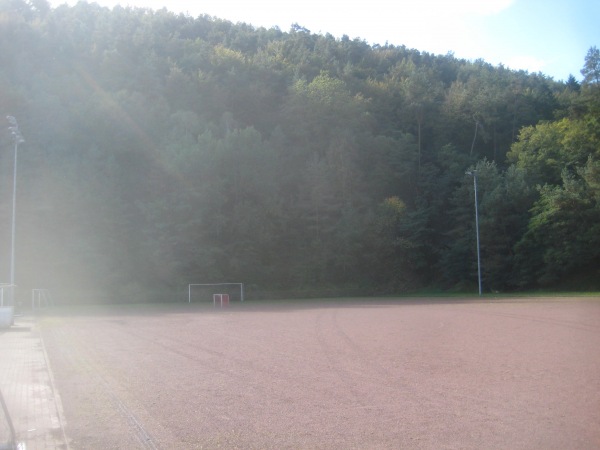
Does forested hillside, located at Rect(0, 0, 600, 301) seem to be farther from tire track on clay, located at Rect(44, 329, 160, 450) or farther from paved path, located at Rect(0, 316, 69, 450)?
paved path, located at Rect(0, 316, 69, 450)

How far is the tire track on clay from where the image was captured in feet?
27.0

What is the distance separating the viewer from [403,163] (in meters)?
67.5

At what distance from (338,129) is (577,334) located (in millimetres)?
51712

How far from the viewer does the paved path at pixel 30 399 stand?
8180 millimetres

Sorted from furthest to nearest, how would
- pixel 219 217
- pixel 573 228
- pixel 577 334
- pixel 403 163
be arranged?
pixel 403 163, pixel 219 217, pixel 573 228, pixel 577 334

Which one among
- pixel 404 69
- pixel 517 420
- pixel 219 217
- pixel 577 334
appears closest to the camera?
pixel 517 420

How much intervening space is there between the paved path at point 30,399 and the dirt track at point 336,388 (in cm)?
29

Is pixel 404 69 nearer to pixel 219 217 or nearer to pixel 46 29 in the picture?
pixel 219 217

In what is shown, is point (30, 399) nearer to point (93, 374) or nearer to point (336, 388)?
point (93, 374)

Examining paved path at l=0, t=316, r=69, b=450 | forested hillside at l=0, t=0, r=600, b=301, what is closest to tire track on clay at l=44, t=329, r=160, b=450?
paved path at l=0, t=316, r=69, b=450

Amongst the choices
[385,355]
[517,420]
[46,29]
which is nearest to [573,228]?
[385,355]

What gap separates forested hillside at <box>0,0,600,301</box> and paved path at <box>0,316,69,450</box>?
113 feet

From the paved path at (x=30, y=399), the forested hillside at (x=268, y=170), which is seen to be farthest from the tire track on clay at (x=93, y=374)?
the forested hillside at (x=268, y=170)

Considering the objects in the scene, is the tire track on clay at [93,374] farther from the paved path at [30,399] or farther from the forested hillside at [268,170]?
the forested hillside at [268,170]
